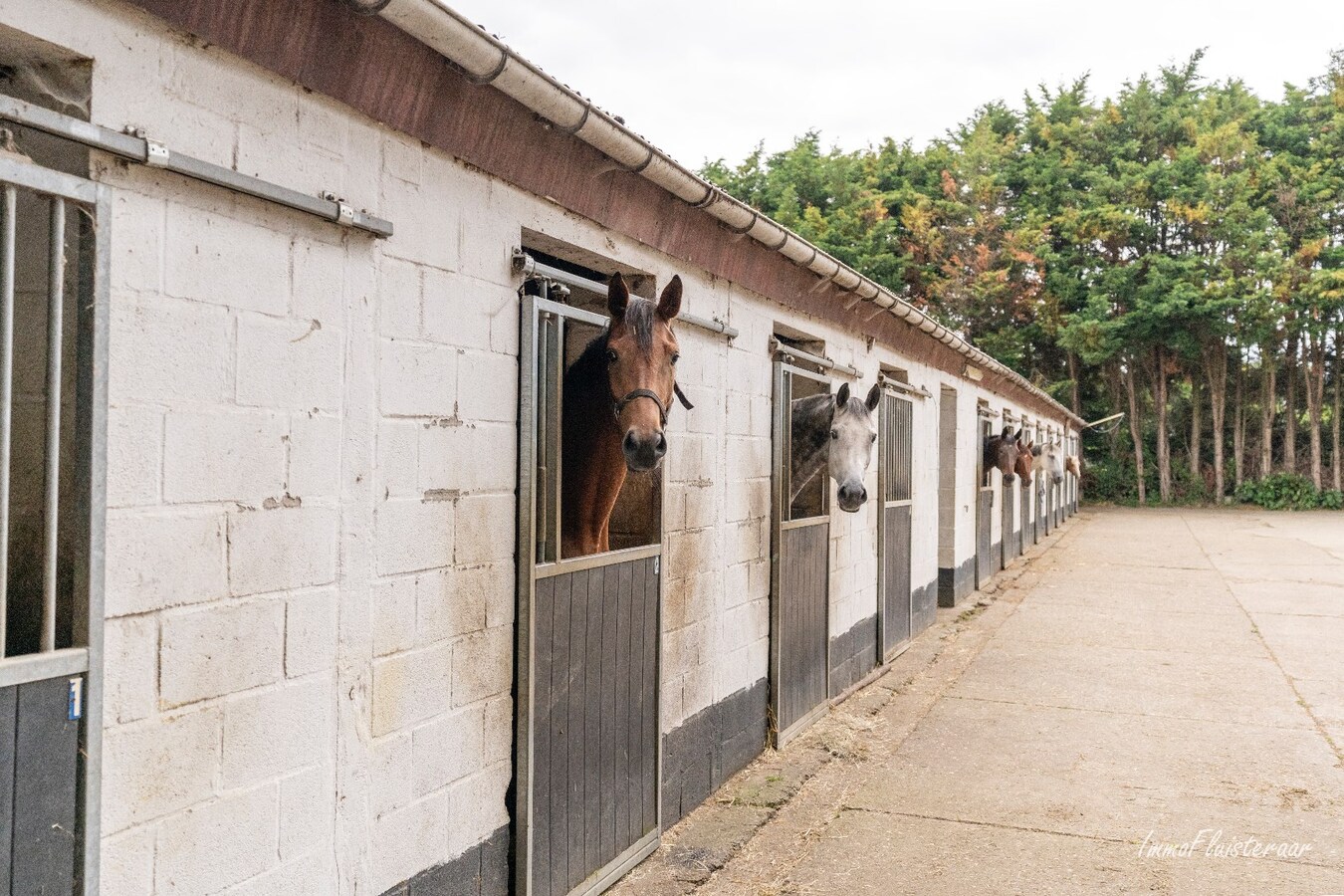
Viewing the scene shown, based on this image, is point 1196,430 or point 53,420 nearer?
point 53,420

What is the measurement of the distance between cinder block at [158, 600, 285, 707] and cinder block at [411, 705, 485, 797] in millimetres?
603

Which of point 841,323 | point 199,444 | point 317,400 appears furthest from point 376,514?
point 841,323

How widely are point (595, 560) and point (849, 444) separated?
259 centimetres

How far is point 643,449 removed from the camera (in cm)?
301

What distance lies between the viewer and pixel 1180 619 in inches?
369

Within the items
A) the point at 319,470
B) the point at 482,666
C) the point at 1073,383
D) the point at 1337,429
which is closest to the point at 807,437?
the point at 482,666

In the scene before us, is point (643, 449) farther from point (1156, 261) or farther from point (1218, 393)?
point (1218, 393)

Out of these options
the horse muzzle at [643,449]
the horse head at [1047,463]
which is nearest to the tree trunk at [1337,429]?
the horse head at [1047,463]

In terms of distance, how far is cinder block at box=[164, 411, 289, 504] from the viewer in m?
1.95

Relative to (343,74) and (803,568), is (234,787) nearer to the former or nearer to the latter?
(343,74)

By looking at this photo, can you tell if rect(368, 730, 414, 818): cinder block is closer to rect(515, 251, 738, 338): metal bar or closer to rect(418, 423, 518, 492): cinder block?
rect(418, 423, 518, 492): cinder block

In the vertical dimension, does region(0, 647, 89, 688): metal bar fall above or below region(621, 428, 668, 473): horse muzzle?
below

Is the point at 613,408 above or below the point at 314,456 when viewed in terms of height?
above

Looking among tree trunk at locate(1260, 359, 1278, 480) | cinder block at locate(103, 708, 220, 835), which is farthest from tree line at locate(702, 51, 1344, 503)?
cinder block at locate(103, 708, 220, 835)
